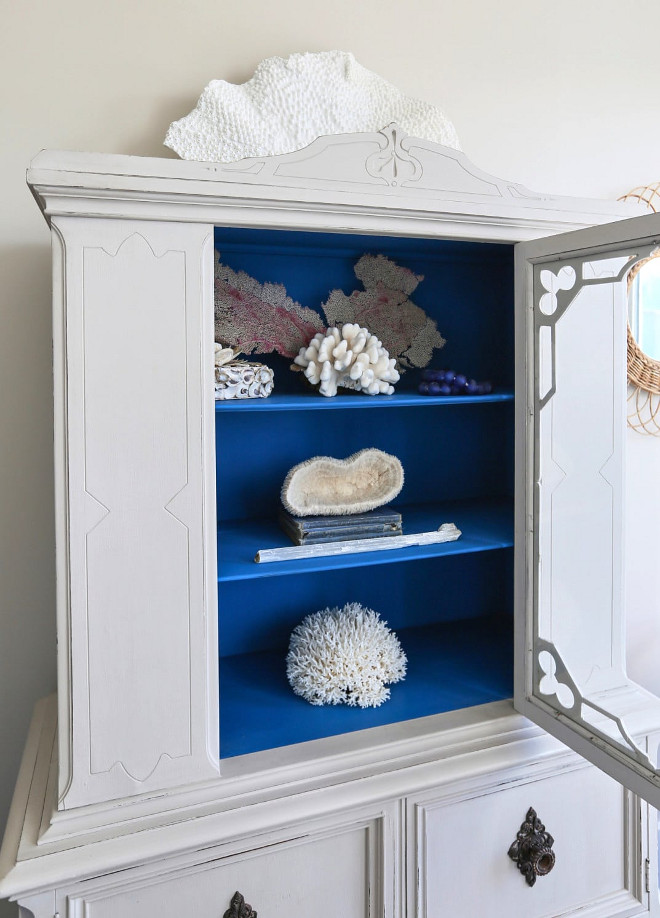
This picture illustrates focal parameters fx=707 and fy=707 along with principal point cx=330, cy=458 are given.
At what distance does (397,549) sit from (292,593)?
411mm

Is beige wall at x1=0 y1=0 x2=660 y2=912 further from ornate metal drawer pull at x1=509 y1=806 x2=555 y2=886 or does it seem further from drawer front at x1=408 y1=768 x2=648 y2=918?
ornate metal drawer pull at x1=509 y1=806 x2=555 y2=886

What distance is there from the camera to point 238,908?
1.22 m

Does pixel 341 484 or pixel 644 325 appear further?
pixel 644 325

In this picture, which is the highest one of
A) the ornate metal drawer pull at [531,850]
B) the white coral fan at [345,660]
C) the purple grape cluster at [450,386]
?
the purple grape cluster at [450,386]

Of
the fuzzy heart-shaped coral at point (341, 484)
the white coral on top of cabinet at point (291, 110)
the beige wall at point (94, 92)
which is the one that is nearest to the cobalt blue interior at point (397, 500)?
the fuzzy heart-shaped coral at point (341, 484)

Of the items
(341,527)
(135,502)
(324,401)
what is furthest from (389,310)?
(135,502)

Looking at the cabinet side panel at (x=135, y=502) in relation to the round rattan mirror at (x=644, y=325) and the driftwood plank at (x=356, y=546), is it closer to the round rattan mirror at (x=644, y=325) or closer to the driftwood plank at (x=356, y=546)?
the driftwood plank at (x=356, y=546)

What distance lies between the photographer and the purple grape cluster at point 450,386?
1509 mm

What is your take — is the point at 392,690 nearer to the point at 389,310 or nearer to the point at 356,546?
the point at 356,546

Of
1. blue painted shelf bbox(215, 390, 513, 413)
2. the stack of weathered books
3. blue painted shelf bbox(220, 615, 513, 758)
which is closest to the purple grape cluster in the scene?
blue painted shelf bbox(215, 390, 513, 413)

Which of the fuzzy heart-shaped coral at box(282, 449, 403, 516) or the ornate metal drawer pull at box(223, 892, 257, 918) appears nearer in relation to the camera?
the ornate metal drawer pull at box(223, 892, 257, 918)

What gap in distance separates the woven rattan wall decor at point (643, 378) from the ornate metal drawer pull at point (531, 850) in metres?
1.17

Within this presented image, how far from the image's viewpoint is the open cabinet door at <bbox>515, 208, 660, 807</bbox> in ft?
4.59

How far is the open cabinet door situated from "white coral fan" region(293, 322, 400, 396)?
0.95ft
